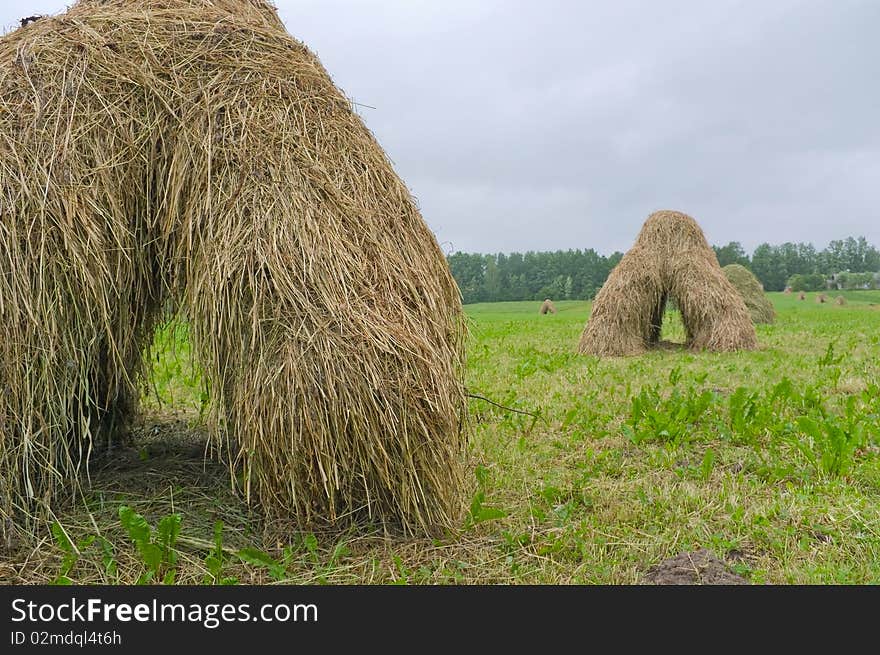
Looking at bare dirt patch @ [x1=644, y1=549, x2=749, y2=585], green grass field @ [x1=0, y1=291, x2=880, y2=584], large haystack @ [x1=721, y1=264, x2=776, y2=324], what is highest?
large haystack @ [x1=721, y1=264, x2=776, y2=324]

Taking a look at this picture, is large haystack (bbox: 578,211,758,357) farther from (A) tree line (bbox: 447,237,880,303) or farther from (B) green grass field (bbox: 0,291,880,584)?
(A) tree line (bbox: 447,237,880,303)

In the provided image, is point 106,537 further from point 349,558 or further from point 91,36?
point 91,36

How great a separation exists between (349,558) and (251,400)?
1036mm

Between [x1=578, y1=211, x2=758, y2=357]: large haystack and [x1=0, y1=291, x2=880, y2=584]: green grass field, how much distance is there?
21.7 ft

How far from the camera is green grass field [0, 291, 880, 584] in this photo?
12.8 ft

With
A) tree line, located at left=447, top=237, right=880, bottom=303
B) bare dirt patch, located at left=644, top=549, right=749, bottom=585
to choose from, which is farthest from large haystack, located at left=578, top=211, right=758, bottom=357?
tree line, located at left=447, top=237, right=880, bottom=303

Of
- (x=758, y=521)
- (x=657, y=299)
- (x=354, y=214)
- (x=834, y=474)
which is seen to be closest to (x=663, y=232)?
(x=657, y=299)

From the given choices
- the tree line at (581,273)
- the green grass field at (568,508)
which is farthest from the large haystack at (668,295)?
the tree line at (581,273)

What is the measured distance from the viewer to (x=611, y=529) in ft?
15.2

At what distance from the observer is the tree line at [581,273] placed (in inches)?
2785

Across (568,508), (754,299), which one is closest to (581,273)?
(754,299)

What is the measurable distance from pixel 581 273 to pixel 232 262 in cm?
7887

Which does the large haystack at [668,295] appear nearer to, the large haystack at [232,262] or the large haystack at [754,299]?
the large haystack at [232,262]

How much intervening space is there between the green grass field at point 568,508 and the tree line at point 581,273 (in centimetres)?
4347
